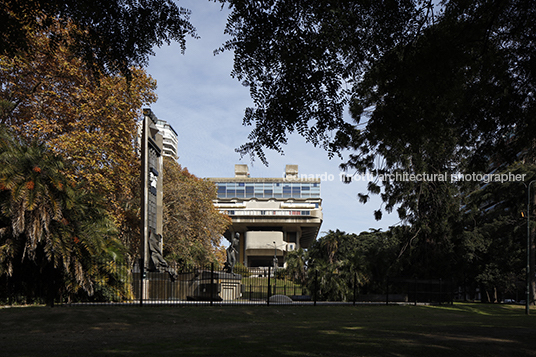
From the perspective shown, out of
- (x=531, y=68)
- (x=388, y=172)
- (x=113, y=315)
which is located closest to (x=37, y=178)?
(x=113, y=315)

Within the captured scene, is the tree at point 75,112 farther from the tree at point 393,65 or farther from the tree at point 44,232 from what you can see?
the tree at point 393,65

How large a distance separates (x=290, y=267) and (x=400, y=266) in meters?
14.1

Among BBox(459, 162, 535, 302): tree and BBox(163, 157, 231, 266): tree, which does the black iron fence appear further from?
BBox(459, 162, 535, 302): tree

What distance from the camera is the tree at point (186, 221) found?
33.0 meters

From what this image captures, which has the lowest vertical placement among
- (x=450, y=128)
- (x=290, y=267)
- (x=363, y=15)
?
(x=290, y=267)

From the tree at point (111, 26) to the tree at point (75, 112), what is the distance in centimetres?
1379

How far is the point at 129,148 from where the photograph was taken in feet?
78.8

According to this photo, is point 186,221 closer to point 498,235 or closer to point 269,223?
point 498,235

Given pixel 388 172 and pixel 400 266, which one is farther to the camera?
pixel 400 266

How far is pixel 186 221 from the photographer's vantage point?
34.7m

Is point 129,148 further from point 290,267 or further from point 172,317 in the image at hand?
point 290,267

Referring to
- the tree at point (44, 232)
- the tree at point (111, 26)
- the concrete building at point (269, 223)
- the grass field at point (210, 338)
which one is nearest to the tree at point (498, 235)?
the grass field at point (210, 338)

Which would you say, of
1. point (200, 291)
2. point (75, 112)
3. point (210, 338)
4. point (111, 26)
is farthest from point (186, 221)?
point (111, 26)

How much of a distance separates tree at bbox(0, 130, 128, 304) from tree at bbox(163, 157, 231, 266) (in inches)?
463
